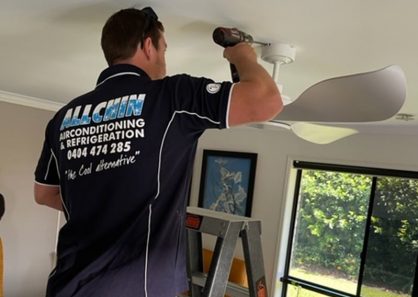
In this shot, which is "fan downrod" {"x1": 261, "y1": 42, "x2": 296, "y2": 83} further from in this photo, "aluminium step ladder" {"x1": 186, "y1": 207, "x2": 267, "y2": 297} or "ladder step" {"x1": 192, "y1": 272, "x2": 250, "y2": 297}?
"ladder step" {"x1": 192, "y1": 272, "x2": 250, "y2": 297}

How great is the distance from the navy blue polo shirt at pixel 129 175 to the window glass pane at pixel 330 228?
2730mm

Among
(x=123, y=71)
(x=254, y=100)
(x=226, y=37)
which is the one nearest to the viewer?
(x=254, y=100)

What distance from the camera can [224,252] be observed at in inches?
87.2

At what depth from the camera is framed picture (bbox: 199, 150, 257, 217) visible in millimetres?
4059

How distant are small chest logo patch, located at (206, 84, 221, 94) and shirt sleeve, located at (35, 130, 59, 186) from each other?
1.96 feet

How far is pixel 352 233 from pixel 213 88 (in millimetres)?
2976

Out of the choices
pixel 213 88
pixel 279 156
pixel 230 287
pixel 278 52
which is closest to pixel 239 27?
pixel 278 52

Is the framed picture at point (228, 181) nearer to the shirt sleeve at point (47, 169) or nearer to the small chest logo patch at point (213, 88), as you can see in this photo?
the shirt sleeve at point (47, 169)

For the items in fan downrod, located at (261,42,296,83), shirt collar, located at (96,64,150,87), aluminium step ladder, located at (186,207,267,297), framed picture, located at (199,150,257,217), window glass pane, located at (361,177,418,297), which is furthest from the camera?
framed picture, located at (199,150,257,217)

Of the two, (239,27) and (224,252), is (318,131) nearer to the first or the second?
(239,27)

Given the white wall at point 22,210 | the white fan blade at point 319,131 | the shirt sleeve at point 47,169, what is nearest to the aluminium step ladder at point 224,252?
the white fan blade at point 319,131

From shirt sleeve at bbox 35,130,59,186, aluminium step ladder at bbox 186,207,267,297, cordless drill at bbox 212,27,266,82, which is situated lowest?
aluminium step ladder at bbox 186,207,267,297

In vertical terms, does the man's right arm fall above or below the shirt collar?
below

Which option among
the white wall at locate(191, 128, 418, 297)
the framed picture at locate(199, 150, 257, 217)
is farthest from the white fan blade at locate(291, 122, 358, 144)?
the framed picture at locate(199, 150, 257, 217)
